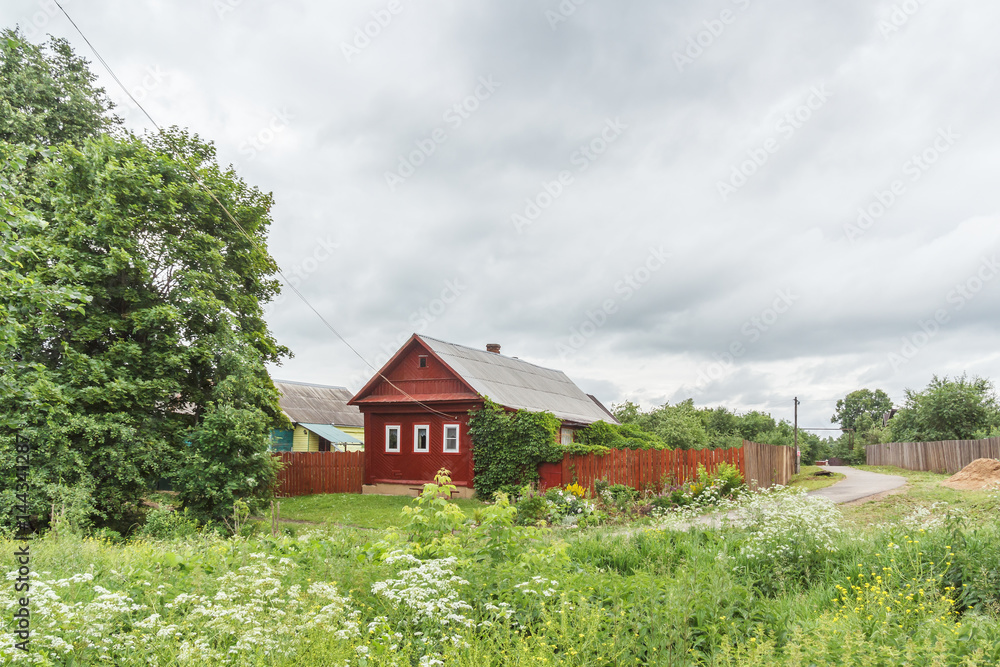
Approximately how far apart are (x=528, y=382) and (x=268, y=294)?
1303cm

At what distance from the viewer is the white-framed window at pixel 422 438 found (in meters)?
22.7

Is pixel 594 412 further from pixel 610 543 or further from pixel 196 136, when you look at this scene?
pixel 610 543

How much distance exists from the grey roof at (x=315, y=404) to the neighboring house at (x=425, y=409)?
36.5 feet

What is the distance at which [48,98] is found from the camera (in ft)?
51.6

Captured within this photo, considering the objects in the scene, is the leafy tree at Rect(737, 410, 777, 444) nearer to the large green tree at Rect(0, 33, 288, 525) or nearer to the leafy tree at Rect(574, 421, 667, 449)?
the leafy tree at Rect(574, 421, 667, 449)

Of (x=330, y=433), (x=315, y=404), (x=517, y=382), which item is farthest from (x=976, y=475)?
(x=315, y=404)

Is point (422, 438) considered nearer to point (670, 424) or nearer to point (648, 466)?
point (648, 466)

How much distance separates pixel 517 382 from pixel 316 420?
15.5m

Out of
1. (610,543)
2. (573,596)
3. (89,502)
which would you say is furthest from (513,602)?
(89,502)

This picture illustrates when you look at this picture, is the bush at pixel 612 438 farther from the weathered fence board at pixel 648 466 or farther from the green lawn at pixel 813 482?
the green lawn at pixel 813 482

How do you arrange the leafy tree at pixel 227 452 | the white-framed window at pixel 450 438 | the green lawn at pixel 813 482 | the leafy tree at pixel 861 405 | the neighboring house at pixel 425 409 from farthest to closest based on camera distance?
1. the leafy tree at pixel 861 405
2. the white-framed window at pixel 450 438
3. the neighboring house at pixel 425 409
4. the green lawn at pixel 813 482
5. the leafy tree at pixel 227 452

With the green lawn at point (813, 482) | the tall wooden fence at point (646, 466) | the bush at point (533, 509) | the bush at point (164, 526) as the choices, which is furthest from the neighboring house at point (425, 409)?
the bush at point (164, 526)

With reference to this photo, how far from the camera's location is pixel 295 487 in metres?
24.3

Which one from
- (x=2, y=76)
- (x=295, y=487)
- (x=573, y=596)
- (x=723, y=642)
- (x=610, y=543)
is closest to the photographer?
(x=723, y=642)
